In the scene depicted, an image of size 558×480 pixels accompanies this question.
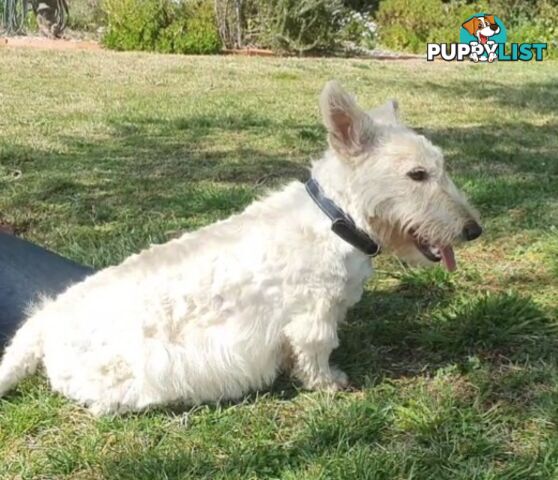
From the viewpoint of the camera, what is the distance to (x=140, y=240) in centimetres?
519

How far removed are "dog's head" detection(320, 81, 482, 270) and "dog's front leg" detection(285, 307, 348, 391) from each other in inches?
16.7

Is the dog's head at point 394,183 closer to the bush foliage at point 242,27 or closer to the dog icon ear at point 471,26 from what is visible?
the bush foliage at point 242,27

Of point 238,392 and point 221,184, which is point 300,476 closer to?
point 238,392

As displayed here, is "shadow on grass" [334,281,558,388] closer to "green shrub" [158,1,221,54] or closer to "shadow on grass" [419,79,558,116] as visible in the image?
"shadow on grass" [419,79,558,116]

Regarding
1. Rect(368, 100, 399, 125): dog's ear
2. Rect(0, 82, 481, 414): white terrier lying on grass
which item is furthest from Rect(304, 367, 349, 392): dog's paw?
Rect(368, 100, 399, 125): dog's ear

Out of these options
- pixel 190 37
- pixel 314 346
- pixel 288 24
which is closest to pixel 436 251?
pixel 314 346

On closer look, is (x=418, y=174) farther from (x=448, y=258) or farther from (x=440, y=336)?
(x=440, y=336)

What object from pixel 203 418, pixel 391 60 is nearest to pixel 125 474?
pixel 203 418

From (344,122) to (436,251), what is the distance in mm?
679

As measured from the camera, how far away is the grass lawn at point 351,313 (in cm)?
294

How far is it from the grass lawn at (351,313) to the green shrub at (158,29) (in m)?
5.69

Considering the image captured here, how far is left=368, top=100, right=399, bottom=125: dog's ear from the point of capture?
3285 mm

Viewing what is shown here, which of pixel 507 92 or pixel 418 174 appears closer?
pixel 418 174

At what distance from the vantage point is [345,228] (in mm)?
3107
